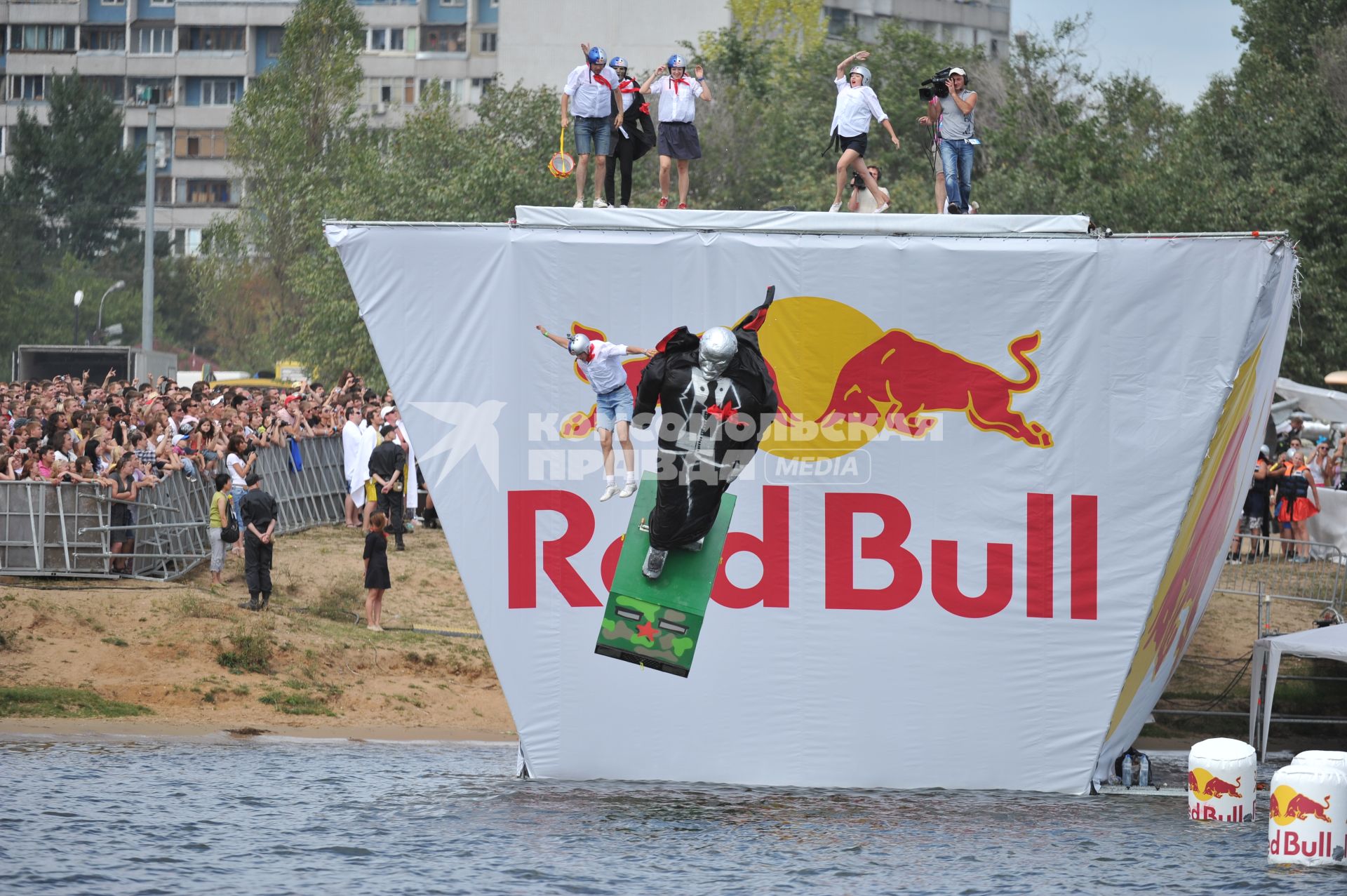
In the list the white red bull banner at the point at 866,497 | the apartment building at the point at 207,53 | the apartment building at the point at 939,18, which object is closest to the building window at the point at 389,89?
the apartment building at the point at 207,53

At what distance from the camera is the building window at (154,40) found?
12700 centimetres

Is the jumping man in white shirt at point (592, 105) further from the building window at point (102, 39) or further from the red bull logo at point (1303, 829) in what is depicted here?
the building window at point (102, 39)

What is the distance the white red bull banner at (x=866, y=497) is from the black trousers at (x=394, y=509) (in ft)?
46.0

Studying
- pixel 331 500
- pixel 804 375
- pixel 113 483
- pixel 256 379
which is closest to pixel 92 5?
pixel 256 379

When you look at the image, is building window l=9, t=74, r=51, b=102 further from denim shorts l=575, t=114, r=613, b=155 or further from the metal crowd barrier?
denim shorts l=575, t=114, r=613, b=155

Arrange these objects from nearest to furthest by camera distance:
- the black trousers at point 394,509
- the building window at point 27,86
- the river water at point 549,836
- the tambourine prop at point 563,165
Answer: the river water at point 549,836, the tambourine prop at point 563,165, the black trousers at point 394,509, the building window at point 27,86

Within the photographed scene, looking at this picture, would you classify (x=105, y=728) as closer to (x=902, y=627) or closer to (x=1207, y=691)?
(x=902, y=627)

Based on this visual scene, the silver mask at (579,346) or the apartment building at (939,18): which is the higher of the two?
the apartment building at (939,18)

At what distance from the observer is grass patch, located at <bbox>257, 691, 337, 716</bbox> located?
2816 cm

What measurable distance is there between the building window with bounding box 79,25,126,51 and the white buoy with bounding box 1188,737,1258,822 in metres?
120

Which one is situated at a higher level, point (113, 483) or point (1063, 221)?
point (1063, 221)

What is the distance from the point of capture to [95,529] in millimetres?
28797

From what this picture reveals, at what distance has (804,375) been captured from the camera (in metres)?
22.7

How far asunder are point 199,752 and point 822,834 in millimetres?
9454
